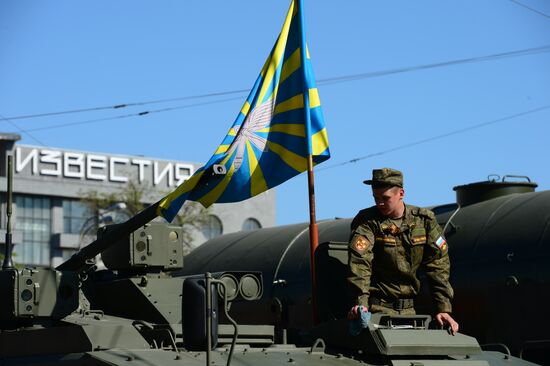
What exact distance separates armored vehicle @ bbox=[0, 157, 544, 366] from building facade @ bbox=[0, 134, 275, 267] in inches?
1968

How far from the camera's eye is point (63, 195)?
210 ft

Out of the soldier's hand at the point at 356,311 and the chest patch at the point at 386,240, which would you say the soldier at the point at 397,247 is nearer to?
the chest patch at the point at 386,240

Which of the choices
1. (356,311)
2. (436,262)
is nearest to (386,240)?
(436,262)

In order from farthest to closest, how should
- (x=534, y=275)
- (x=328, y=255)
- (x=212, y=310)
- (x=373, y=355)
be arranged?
(x=534, y=275), (x=328, y=255), (x=373, y=355), (x=212, y=310)

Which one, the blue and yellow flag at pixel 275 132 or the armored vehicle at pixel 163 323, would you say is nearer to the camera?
the armored vehicle at pixel 163 323

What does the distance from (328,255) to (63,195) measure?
53.7m

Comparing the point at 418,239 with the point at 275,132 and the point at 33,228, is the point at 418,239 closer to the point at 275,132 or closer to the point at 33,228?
the point at 275,132

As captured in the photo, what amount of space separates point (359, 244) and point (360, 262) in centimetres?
17

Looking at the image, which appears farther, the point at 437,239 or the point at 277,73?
the point at 277,73

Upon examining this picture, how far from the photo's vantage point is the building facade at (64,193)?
6281 centimetres

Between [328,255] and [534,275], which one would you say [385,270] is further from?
[534,275]

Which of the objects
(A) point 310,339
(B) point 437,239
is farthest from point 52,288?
(B) point 437,239

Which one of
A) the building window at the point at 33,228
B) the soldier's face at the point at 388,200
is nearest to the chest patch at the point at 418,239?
the soldier's face at the point at 388,200

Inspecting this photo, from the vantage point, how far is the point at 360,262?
10203mm
